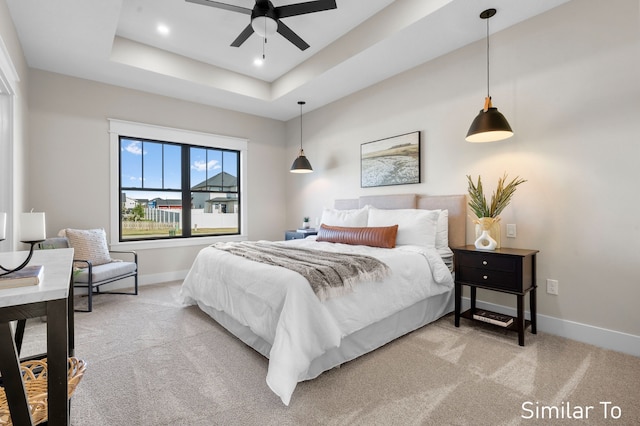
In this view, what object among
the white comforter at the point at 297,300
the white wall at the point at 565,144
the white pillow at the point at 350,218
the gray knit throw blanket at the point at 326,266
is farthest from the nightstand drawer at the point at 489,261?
the white pillow at the point at 350,218

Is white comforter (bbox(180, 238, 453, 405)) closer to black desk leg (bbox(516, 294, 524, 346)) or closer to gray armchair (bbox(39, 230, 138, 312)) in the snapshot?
black desk leg (bbox(516, 294, 524, 346))

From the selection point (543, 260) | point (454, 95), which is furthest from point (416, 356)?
point (454, 95)

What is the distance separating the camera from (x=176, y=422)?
167 cm

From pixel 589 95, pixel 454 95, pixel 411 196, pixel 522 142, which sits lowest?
pixel 411 196

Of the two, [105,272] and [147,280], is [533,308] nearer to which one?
[105,272]

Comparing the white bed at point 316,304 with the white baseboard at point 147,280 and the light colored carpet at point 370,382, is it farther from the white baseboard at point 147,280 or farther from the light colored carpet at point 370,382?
the white baseboard at point 147,280

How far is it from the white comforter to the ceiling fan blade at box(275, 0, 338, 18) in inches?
83.8

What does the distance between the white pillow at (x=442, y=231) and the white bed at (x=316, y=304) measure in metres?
0.02

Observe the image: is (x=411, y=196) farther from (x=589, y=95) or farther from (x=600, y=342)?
(x=600, y=342)

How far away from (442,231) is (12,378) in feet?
10.8

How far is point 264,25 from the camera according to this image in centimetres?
279

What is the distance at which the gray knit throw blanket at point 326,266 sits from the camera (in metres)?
2.15

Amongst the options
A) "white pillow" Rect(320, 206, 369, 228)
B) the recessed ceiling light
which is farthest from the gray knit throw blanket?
the recessed ceiling light

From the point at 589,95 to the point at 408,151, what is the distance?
1736mm
